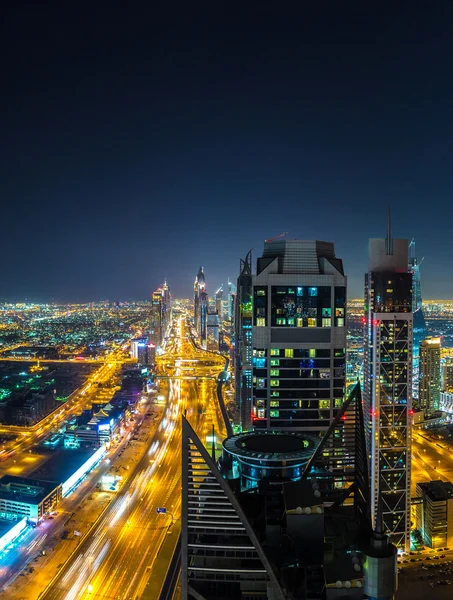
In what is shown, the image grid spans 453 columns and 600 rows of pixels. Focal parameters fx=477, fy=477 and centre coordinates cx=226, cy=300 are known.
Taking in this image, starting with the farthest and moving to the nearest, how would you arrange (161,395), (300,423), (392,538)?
1. (161,395)
2. (392,538)
3. (300,423)

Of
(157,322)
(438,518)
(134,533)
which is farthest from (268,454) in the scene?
(157,322)

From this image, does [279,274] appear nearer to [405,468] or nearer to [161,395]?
[405,468]

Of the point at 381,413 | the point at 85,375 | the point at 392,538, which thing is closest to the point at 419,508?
the point at 392,538

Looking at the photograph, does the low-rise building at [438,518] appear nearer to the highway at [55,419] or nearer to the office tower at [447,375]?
the highway at [55,419]

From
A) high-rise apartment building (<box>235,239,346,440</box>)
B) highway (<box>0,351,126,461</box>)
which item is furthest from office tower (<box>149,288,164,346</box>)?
high-rise apartment building (<box>235,239,346,440</box>)

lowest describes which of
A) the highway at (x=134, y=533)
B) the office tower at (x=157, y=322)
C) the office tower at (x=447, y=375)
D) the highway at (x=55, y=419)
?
the highway at (x=134, y=533)

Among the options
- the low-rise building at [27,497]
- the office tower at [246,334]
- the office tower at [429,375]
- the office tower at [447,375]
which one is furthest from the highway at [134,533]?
the office tower at [447,375]
